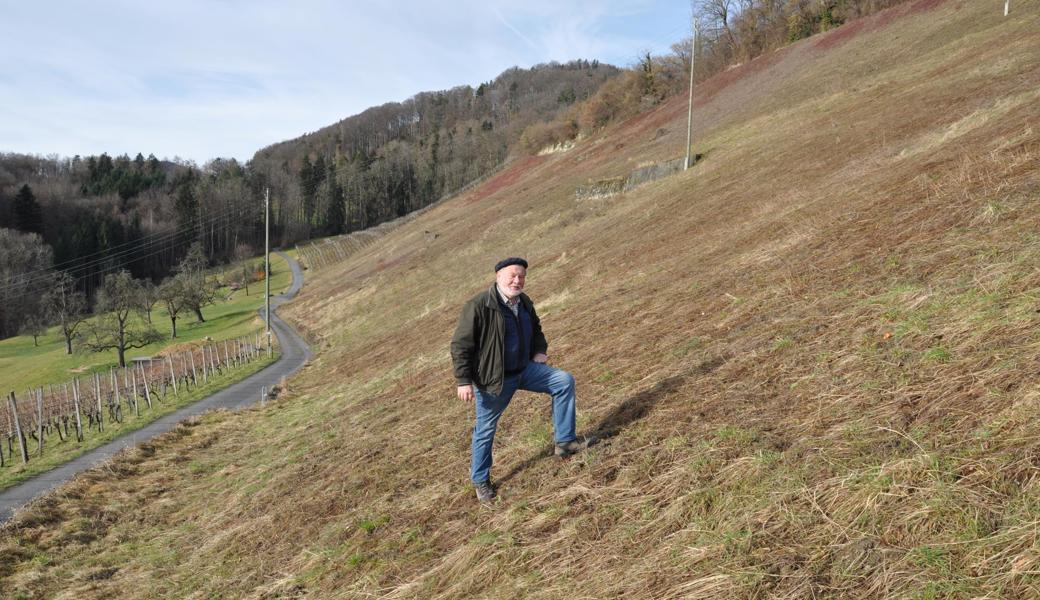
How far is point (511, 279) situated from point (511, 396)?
1.03 m

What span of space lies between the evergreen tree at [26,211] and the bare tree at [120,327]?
1991 inches

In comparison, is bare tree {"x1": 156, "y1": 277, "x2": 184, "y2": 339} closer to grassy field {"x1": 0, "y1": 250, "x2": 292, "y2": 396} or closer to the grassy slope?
grassy field {"x1": 0, "y1": 250, "x2": 292, "y2": 396}

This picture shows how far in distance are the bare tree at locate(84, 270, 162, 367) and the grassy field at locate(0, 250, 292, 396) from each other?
4.53 ft

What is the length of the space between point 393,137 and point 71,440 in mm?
188927

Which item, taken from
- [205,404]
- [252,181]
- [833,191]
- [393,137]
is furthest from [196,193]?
[833,191]

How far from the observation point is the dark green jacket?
4.70 metres

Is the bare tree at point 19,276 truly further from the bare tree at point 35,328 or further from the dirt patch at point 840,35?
the dirt patch at point 840,35

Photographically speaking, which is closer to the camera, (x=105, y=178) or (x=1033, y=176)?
(x=1033, y=176)

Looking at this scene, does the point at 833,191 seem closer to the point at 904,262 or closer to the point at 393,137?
the point at 904,262

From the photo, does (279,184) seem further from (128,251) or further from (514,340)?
(514,340)

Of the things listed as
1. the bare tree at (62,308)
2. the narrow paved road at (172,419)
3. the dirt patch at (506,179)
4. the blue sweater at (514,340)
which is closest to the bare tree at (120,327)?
the bare tree at (62,308)

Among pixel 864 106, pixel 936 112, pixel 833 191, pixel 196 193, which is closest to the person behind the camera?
pixel 833 191

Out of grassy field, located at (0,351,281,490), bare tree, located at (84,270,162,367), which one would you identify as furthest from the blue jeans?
bare tree, located at (84,270,162,367)

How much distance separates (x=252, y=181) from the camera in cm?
13012
